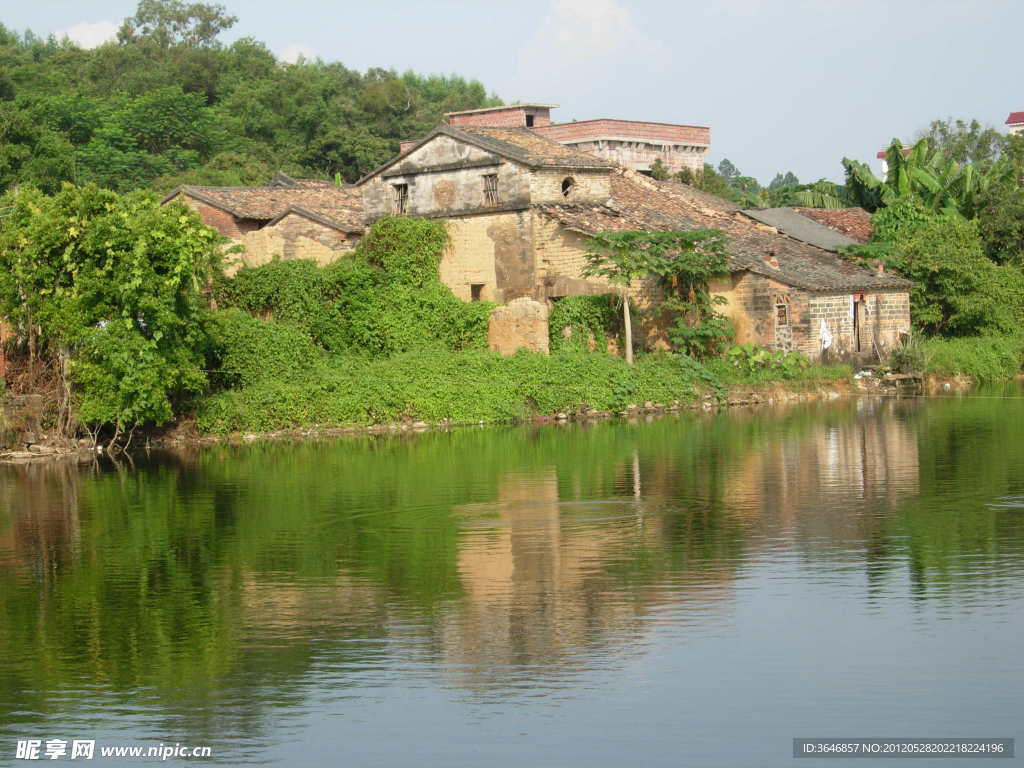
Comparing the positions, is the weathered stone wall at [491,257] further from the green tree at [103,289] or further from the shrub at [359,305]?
the green tree at [103,289]

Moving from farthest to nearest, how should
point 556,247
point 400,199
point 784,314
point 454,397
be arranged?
1. point 400,199
2. point 556,247
3. point 784,314
4. point 454,397

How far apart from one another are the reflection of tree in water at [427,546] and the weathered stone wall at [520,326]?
764 cm

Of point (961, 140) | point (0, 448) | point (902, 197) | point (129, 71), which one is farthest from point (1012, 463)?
point (129, 71)

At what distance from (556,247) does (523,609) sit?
23.5m

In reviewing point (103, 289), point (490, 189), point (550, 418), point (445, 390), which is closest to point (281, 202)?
point (490, 189)

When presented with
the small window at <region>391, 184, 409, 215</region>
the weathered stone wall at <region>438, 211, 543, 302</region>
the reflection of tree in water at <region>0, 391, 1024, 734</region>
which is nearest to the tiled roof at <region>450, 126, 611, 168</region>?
the weathered stone wall at <region>438, 211, 543, 302</region>

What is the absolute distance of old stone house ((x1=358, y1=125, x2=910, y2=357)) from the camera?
3459 centimetres

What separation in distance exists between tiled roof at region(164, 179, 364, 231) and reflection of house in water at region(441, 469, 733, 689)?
21578 mm

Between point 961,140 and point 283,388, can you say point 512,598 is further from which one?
point 961,140

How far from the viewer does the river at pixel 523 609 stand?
9156 mm

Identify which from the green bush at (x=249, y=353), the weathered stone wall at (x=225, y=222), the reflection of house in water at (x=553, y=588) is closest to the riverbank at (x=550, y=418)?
the green bush at (x=249, y=353)

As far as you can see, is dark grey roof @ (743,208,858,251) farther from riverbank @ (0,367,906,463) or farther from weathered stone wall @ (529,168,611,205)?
riverbank @ (0,367,906,463)

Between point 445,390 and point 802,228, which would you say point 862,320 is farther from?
point 445,390

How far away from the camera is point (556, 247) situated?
35000 millimetres
